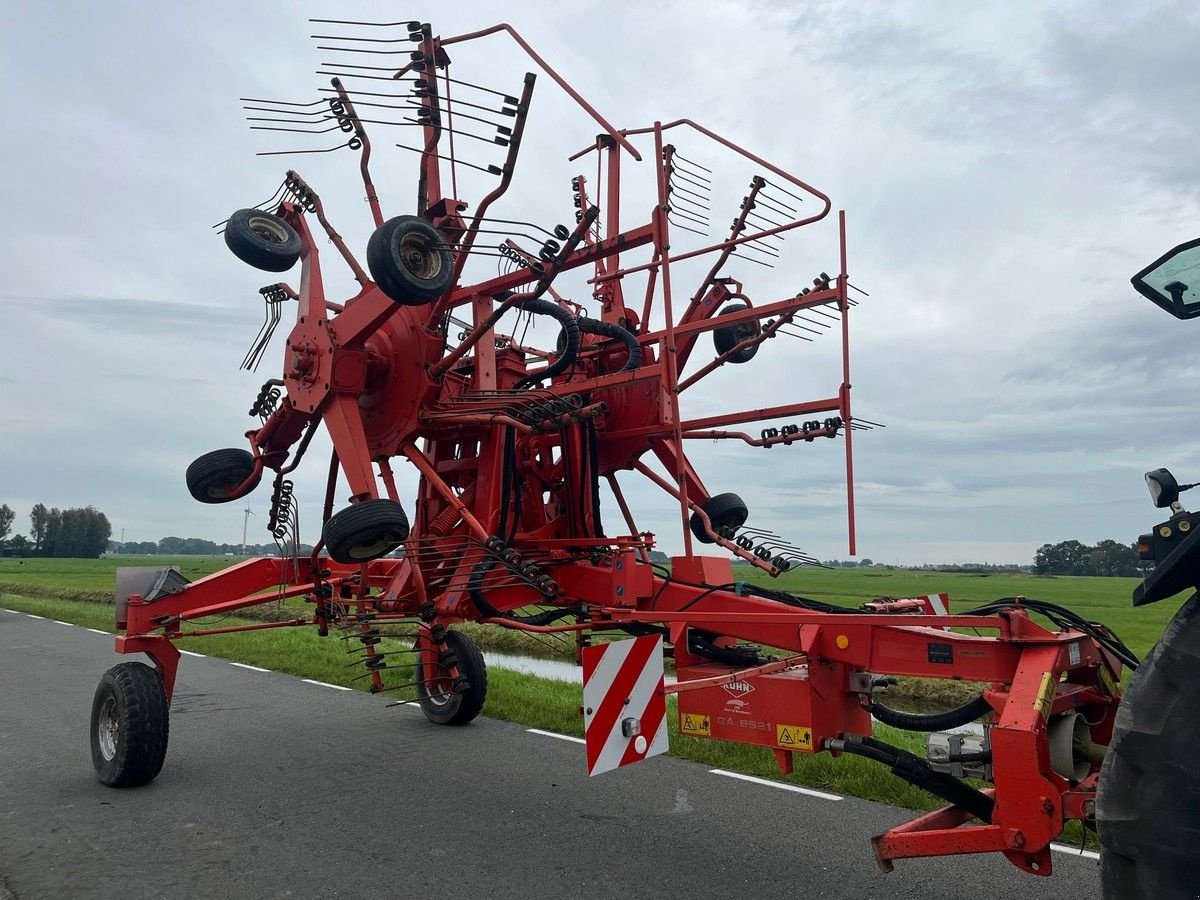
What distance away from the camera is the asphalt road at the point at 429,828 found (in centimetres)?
436

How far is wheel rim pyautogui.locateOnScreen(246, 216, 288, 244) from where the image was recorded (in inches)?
254

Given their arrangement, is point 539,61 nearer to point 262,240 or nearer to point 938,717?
point 262,240

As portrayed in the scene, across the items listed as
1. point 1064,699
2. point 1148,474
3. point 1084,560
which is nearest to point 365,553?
point 1064,699

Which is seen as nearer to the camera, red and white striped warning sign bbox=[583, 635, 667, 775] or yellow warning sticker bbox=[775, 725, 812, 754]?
yellow warning sticker bbox=[775, 725, 812, 754]

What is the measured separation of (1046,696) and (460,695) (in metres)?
5.64

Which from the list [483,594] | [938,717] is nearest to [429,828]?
[483,594]

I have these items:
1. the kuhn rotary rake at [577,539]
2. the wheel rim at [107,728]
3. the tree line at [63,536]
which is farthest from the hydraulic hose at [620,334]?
the tree line at [63,536]

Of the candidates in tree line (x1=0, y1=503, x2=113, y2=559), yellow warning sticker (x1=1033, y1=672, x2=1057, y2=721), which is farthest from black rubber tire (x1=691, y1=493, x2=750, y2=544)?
tree line (x1=0, y1=503, x2=113, y2=559)

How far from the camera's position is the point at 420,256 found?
18.2ft

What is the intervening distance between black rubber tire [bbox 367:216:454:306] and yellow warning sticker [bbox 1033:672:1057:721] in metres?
3.75

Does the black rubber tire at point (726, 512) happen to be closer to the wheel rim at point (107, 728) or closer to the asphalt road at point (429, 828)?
the asphalt road at point (429, 828)

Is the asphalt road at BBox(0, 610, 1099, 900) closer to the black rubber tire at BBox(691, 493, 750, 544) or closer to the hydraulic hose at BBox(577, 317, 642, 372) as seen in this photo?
the black rubber tire at BBox(691, 493, 750, 544)

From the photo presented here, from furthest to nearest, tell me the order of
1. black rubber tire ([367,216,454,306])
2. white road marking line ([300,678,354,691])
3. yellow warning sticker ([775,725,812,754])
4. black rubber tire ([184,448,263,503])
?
1. white road marking line ([300,678,354,691])
2. black rubber tire ([184,448,263,503])
3. black rubber tire ([367,216,454,306])
4. yellow warning sticker ([775,725,812,754])

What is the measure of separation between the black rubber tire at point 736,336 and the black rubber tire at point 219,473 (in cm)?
371
